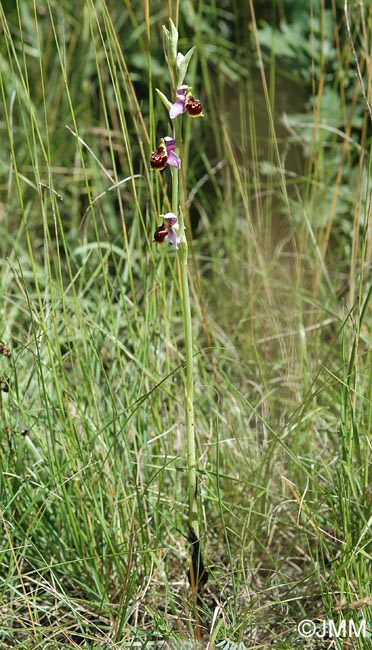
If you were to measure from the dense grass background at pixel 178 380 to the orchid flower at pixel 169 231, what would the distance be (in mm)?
240

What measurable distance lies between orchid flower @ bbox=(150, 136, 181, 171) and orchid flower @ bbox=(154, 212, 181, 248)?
8cm

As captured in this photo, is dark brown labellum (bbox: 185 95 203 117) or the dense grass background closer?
dark brown labellum (bbox: 185 95 203 117)

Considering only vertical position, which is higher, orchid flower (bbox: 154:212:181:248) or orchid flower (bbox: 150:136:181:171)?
orchid flower (bbox: 150:136:181:171)

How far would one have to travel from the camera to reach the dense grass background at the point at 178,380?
5.03 feet

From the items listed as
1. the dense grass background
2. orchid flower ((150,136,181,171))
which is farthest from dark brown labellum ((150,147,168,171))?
the dense grass background

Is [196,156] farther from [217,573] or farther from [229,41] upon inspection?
[217,573]

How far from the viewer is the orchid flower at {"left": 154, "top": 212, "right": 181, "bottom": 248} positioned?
133cm

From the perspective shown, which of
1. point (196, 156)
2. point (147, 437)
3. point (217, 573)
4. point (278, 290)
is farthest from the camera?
point (196, 156)

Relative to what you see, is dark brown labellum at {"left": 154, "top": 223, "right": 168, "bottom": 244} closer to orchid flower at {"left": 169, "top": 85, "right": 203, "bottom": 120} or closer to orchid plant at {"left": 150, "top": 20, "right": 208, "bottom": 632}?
orchid plant at {"left": 150, "top": 20, "right": 208, "bottom": 632}

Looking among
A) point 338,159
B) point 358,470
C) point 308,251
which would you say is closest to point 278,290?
point 308,251

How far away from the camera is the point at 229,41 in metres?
3.16

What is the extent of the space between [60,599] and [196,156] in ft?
5.92

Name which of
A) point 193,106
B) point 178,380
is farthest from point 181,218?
point 178,380

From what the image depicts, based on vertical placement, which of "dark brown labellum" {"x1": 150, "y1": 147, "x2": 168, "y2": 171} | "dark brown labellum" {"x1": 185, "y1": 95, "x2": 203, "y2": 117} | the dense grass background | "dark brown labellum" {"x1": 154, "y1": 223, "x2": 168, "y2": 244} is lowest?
the dense grass background
